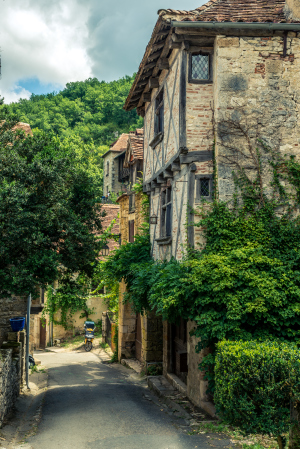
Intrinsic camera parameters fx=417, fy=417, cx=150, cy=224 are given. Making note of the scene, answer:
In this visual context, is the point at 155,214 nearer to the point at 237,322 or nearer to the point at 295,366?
the point at 237,322

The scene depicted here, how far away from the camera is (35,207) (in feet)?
35.0

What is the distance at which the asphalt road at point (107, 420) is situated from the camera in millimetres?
7285

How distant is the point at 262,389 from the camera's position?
5559 millimetres

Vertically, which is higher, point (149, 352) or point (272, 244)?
point (272, 244)

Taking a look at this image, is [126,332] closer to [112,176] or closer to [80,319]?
[80,319]

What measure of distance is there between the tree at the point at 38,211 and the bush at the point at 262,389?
237 inches

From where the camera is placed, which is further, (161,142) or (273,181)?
(161,142)

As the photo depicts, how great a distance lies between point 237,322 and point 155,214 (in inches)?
228

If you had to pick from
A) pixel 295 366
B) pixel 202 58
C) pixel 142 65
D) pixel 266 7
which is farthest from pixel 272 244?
pixel 142 65

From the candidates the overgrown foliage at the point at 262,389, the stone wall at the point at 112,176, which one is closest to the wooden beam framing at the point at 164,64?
the overgrown foliage at the point at 262,389

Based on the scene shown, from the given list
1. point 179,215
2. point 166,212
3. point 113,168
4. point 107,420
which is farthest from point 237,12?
point 113,168

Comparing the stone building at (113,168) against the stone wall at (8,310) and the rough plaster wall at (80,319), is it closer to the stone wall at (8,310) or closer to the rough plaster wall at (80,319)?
the rough plaster wall at (80,319)

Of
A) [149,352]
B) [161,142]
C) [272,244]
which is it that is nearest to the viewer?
[272,244]

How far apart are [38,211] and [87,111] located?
49.7 metres
